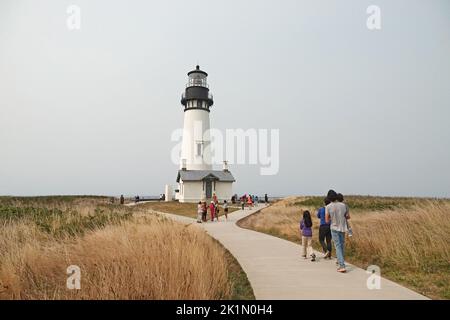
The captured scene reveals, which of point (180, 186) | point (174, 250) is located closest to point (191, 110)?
point (180, 186)

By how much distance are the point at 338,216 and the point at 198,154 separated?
34490 mm

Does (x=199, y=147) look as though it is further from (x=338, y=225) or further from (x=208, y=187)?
(x=338, y=225)

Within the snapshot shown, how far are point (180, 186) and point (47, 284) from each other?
34.0 metres

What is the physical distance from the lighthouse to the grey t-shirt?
31.7 meters

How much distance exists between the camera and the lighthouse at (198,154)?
38.3 m

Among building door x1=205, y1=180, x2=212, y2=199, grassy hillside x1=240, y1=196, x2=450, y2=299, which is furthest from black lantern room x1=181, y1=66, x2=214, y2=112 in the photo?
grassy hillside x1=240, y1=196, x2=450, y2=299

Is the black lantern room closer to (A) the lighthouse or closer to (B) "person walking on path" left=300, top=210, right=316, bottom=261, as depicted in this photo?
(A) the lighthouse

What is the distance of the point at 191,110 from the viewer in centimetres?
4162

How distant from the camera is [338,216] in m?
6.70

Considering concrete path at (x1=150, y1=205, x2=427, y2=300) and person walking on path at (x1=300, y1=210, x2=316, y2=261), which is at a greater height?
person walking on path at (x1=300, y1=210, x2=316, y2=261)

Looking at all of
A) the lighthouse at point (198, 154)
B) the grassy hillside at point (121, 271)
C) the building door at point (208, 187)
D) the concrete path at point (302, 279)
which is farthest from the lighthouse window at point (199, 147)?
the grassy hillside at point (121, 271)

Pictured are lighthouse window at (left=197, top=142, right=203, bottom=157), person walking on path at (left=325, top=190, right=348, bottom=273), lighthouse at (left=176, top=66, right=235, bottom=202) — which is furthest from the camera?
lighthouse window at (left=197, top=142, right=203, bottom=157)

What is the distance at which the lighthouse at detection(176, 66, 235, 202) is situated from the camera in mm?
38312
